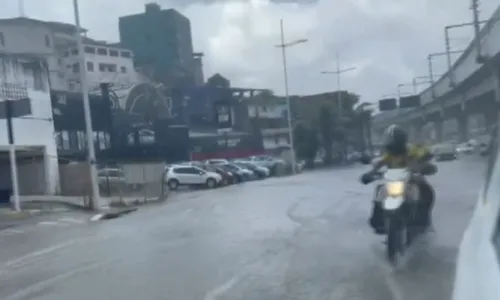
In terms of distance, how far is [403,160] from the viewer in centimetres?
1096

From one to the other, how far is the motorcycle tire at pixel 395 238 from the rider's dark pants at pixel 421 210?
53 cm

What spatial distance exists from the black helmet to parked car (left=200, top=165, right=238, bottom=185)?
4139 centimetres

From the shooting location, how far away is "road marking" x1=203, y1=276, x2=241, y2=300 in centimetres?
934

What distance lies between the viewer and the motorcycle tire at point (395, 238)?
1045cm

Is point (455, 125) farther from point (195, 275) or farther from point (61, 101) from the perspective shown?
point (195, 275)

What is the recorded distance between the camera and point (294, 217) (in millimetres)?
19391

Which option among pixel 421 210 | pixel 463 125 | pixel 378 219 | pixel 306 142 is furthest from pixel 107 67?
pixel 421 210

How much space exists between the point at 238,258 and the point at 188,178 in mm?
39128

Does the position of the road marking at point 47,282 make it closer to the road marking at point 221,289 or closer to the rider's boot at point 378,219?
the road marking at point 221,289

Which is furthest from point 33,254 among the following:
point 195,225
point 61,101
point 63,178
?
point 61,101

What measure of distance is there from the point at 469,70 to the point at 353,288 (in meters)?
33.7

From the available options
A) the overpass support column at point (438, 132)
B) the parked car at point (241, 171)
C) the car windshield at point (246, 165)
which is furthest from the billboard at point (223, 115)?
the overpass support column at point (438, 132)

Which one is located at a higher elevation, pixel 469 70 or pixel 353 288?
pixel 469 70

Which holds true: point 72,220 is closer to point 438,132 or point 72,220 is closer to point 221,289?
point 438,132
